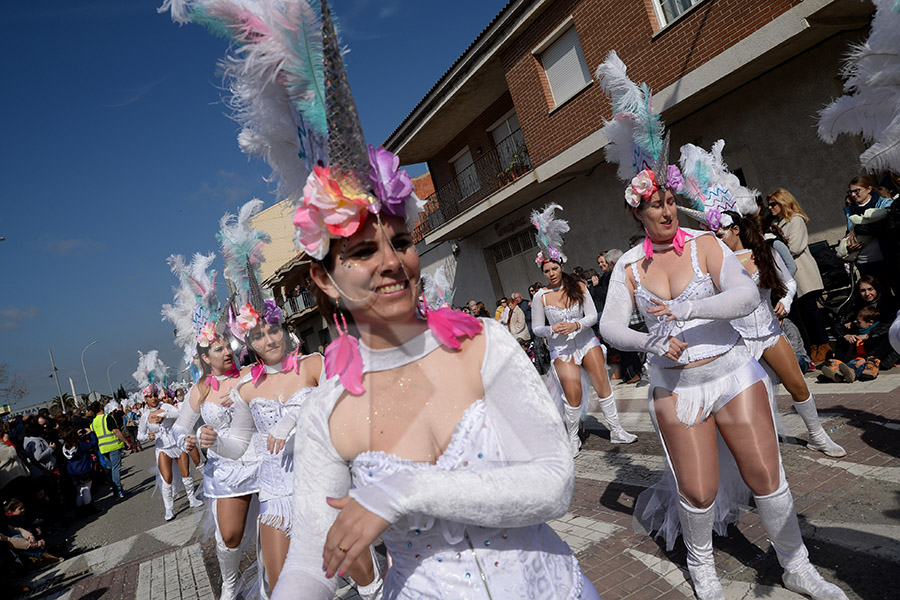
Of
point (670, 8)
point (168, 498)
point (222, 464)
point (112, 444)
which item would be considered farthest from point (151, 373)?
point (670, 8)

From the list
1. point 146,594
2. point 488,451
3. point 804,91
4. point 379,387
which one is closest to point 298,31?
point 379,387

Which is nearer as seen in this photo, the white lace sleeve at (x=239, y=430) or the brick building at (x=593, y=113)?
the white lace sleeve at (x=239, y=430)

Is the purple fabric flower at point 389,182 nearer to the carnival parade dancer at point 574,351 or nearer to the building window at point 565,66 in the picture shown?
the carnival parade dancer at point 574,351

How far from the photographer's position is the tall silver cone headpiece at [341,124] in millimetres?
1539

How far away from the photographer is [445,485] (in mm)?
1456

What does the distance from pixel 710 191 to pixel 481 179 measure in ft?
44.9

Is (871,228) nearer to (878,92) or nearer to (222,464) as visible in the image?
(878,92)

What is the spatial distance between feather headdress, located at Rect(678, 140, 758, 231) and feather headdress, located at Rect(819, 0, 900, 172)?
262cm

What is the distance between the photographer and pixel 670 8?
1125 centimetres

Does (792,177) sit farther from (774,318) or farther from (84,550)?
(84,550)

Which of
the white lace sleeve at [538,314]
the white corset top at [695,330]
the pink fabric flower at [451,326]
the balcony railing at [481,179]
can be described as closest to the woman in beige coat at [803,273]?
the white lace sleeve at [538,314]

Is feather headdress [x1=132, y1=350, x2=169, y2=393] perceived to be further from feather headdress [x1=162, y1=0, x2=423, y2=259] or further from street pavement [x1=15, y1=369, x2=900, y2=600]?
feather headdress [x1=162, y1=0, x2=423, y2=259]

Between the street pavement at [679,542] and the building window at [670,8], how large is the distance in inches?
284

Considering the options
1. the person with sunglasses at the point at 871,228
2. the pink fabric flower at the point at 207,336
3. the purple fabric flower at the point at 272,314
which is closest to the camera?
the purple fabric flower at the point at 272,314
